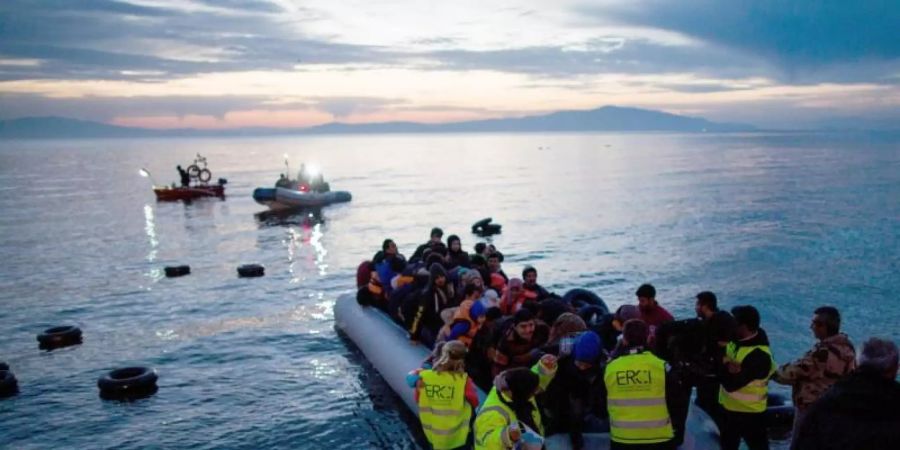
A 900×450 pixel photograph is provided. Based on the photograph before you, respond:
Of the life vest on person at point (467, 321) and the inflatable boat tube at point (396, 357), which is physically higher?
the life vest on person at point (467, 321)

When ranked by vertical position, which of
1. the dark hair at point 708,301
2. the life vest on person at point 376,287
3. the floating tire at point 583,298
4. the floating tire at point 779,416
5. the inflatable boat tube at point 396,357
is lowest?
the floating tire at point 779,416

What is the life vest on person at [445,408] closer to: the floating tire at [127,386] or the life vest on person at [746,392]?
the life vest on person at [746,392]

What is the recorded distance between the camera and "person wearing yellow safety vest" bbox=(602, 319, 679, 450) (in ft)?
Answer: 20.2

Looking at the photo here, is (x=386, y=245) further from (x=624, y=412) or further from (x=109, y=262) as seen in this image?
(x=109, y=262)

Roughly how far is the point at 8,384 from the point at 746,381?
13.4 meters

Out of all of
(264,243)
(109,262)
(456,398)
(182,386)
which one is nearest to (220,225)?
(264,243)

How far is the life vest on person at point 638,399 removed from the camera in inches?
243

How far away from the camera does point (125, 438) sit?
11430 millimetres

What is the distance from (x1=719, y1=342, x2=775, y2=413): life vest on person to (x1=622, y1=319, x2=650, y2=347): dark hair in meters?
1.45

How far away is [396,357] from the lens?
12055 millimetres

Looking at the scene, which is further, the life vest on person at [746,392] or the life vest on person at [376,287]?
the life vest on person at [376,287]

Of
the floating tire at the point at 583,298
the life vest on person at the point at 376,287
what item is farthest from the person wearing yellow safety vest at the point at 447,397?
the life vest on person at the point at 376,287

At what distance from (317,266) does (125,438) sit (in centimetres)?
1622

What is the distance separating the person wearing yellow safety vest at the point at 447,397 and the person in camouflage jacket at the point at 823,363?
2955 mm
